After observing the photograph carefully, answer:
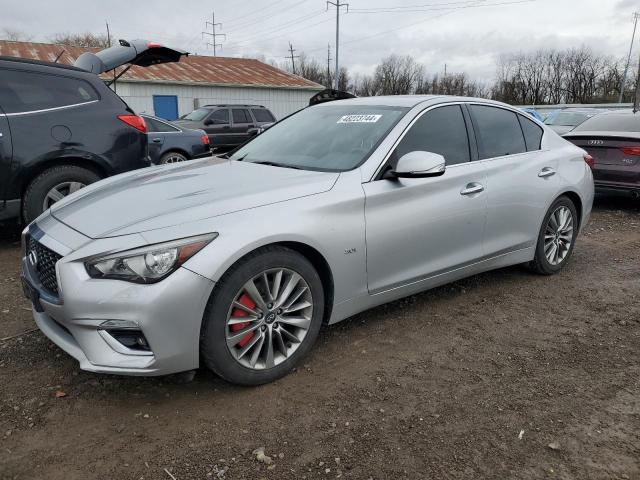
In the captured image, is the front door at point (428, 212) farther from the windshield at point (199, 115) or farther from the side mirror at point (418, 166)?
the windshield at point (199, 115)

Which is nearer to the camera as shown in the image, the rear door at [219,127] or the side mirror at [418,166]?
the side mirror at [418,166]

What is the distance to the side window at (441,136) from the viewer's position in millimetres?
3514

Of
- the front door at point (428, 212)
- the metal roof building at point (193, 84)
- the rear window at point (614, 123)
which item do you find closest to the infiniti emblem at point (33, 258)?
the front door at point (428, 212)

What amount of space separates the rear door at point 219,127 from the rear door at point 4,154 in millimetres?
10565

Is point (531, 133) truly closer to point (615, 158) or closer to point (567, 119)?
point (615, 158)

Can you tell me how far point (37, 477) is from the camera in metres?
2.19

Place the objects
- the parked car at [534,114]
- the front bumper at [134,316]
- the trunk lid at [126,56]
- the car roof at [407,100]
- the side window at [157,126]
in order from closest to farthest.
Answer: the front bumper at [134,316]
the car roof at [407,100]
the parked car at [534,114]
the trunk lid at [126,56]
the side window at [157,126]

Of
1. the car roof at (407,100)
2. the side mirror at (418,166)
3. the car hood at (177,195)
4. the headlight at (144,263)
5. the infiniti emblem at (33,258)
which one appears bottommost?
the infiniti emblem at (33,258)

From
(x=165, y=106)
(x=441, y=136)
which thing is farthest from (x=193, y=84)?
(x=441, y=136)

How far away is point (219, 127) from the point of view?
15.5m

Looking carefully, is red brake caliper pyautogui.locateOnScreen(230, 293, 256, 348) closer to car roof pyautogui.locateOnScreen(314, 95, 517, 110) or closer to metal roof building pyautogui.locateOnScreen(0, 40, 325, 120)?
car roof pyautogui.locateOnScreen(314, 95, 517, 110)

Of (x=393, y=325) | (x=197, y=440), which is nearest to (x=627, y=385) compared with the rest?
(x=393, y=325)

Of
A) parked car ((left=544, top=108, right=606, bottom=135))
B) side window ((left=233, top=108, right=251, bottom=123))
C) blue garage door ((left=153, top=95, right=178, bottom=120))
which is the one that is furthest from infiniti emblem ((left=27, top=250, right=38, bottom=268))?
blue garage door ((left=153, top=95, right=178, bottom=120))

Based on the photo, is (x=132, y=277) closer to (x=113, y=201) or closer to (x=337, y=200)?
(x=113, y=201)
